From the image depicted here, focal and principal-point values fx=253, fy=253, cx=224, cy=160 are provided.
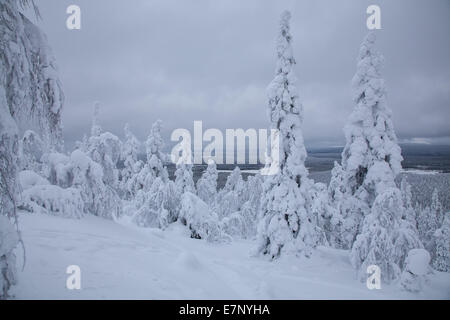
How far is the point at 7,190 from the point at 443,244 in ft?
137

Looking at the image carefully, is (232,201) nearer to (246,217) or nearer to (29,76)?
(246,217)

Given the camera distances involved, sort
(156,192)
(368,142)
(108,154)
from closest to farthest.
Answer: (368,142) → (108,154) → (156,192)

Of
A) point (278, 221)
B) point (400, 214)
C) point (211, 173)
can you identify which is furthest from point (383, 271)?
point (211, 173)

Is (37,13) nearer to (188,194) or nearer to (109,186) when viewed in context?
(109,186)

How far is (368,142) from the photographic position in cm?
1434

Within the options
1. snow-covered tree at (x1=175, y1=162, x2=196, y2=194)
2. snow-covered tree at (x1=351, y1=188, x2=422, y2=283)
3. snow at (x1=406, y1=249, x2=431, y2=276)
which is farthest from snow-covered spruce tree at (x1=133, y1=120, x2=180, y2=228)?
snow at (x1=406, y1=249, x2=431, y2=276)

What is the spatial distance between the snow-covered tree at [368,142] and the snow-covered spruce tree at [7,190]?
14.7 meters

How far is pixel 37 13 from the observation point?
5.35m

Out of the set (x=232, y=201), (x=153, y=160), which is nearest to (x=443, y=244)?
(x=232, y=201)

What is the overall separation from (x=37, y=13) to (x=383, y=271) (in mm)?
15140

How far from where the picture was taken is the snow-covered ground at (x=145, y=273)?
6.16 m

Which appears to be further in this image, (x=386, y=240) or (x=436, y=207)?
(x=436, y=207)

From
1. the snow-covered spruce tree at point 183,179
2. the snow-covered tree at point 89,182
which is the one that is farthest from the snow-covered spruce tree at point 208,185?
the snow-covered tree at point 89,182

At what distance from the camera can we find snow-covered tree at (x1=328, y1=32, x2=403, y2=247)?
13.5 m
